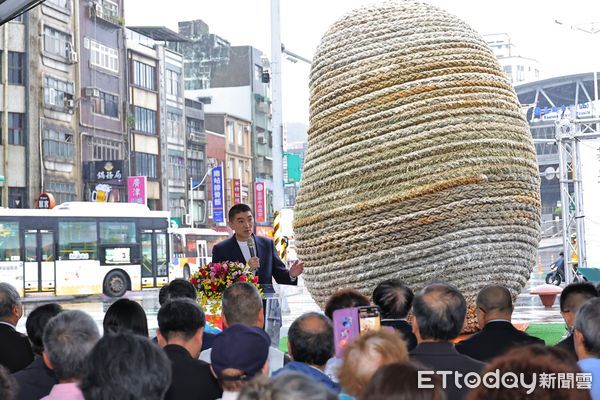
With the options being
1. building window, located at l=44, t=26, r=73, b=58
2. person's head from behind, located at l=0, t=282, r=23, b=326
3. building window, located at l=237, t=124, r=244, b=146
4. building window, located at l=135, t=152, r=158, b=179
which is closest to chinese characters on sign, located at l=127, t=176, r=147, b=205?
building window, located at l=135, t=152, r=158, b=179

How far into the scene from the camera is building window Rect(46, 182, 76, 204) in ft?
119

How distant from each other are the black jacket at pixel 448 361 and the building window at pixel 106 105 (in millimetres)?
37441

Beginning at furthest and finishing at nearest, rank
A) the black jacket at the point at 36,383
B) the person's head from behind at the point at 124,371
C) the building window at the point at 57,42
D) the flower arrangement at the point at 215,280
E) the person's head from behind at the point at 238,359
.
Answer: the building window at the point at 57,42, the flower arrangement at the point at 215,280, the black jacket at the point at 36,383, the person's head from behind at the point at 238,359, the person's head from behind at the point at 124,371

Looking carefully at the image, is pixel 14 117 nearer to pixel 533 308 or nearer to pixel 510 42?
pixel 533 308

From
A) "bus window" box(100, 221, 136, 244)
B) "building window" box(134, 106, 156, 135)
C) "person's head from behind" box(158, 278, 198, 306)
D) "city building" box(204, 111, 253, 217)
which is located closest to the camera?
"person's head from behind" box(158, 278, 198, 306)

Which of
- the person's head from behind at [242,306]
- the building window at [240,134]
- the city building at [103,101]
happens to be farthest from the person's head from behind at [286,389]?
the building window at [240,134]

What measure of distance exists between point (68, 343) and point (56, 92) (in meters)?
35.1

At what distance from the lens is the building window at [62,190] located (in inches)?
1423

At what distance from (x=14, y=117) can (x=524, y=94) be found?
47499mm

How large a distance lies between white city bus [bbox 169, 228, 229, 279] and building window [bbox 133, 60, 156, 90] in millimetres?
9955

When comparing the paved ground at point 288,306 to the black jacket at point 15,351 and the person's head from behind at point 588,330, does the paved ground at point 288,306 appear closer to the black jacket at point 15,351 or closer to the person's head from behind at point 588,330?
the black jacket at point 15,351

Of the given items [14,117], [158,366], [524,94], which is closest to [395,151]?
[158,366]

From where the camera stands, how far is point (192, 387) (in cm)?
371

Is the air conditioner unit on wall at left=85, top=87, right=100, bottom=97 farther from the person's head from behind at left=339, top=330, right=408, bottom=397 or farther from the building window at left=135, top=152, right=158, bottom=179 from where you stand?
the person's head from behind at left=339, top=330, right=408, bottom=397
